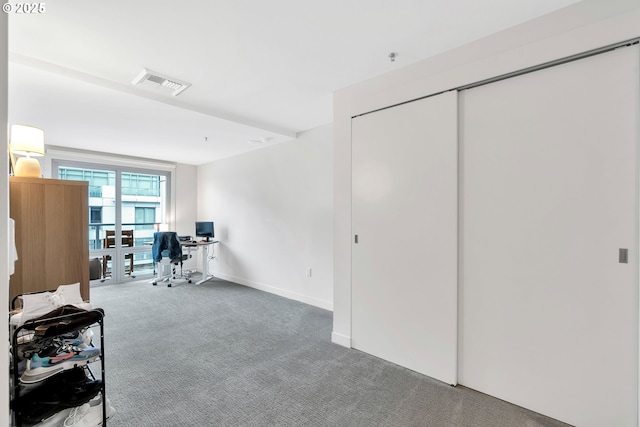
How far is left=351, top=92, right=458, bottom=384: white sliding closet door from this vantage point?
2.29 meters

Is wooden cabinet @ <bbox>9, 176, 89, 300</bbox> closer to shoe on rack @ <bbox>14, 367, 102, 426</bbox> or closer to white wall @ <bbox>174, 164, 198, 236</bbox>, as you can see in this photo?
shoe on rack @ <bbox>14, 367, 102, 426</bbox>

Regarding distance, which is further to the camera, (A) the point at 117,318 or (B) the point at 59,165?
(B) the point at 59,165

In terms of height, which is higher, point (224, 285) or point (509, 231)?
point (509, 231)

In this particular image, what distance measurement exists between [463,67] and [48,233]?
11.3 feet

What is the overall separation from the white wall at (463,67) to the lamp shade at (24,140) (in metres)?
2.50

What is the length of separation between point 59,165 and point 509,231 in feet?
22.6

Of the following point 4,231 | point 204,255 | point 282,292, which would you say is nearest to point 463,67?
point 4,231

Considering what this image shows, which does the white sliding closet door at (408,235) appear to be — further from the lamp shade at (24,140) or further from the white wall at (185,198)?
the white wall at (185,198)

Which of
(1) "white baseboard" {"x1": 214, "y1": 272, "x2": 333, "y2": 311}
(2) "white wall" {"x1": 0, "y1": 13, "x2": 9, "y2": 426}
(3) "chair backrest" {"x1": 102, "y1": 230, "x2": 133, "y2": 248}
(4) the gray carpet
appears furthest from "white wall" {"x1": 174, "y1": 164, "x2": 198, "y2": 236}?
(2) "white wall" {"x1": 0, "y1": 13, "x2": 9, "y2": 426}

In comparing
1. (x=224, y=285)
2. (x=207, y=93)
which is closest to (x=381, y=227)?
(x=207, y=93)

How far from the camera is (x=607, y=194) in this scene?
5.61 ft

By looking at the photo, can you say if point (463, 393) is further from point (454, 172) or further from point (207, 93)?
point (207, 93)

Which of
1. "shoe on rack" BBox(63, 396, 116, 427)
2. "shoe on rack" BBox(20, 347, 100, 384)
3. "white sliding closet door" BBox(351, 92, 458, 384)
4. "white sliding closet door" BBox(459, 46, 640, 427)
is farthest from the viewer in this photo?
"white sliding closet door" BBox(351, 92, 458, 384)

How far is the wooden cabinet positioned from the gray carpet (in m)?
0.94
